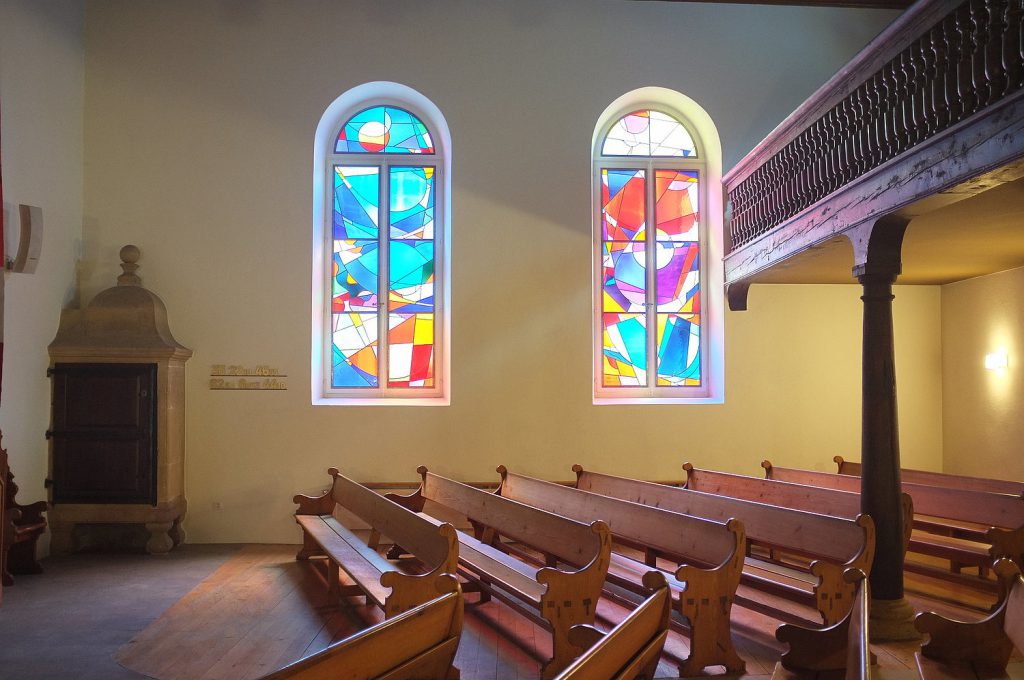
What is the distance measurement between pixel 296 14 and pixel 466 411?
3.88 meters

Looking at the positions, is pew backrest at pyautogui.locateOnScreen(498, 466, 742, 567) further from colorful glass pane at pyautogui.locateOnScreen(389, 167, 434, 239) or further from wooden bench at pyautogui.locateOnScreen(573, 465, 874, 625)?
colorful glass pane at pyautogui.locateOnScreen(389, 167, 434, 239)

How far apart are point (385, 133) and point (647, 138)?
2526 millimetres

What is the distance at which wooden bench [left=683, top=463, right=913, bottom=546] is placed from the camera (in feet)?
16.1

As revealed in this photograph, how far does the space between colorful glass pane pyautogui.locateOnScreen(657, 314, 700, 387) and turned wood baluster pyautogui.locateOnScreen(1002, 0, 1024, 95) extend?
15.3 ft

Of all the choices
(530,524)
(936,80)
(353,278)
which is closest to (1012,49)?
(936,80)

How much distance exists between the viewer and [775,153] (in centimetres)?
608

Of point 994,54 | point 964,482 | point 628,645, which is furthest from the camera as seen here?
point 964,482

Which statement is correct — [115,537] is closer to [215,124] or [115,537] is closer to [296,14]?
[215,124]

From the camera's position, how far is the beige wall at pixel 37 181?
6289 mm

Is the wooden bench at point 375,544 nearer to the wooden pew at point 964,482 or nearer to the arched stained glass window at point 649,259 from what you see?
the arched stained glass window at point 649,259

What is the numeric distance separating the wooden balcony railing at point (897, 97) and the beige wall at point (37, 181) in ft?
18.4

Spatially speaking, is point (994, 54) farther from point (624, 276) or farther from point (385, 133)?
point (385, 133)

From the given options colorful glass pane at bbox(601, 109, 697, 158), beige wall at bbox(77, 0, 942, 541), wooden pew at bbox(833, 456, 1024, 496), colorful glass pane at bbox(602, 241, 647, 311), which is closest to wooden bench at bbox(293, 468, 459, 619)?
beige wall at bbox(77, 0, 942, 541)

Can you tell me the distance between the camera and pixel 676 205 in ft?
26.6
